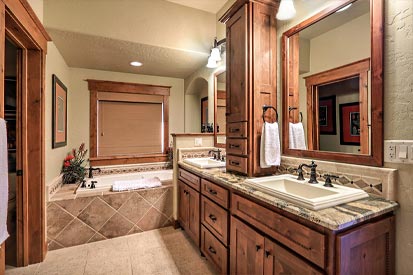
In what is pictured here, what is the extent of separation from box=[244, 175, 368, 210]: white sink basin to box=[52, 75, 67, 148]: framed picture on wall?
7.90ft

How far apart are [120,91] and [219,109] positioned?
1921mm

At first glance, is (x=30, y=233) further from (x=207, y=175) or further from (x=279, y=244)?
(x=279, y=244)

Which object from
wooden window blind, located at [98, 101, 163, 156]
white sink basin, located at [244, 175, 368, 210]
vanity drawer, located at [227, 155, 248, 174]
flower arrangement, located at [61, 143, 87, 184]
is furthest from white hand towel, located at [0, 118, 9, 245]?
wooden window blind, located at [98, 101, 163, 156]

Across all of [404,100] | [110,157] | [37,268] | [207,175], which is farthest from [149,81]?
[404,100]

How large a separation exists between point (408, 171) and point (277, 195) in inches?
25.4

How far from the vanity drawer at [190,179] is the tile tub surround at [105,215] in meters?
0.38

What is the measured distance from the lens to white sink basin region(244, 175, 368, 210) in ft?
3.30

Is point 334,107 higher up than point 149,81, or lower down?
lower down

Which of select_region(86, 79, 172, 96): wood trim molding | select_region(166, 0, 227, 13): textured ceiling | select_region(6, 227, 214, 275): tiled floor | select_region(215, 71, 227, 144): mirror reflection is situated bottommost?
select_region(6, 227, 214, 275): tiled floor

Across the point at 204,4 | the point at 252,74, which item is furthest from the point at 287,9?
the point at 204,4

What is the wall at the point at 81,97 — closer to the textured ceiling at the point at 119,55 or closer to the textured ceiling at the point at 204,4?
the textured ceiling at the point at 119,55

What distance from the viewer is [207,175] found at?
1.87 metres

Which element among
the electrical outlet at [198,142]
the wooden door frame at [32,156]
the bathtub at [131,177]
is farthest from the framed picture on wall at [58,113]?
the electrical outlet at [198,142]

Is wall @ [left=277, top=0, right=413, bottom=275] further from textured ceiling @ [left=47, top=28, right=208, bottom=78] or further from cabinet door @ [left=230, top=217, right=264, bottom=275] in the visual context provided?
textured ceiling @ [left=47, top=28, right=208, bottom=78]
